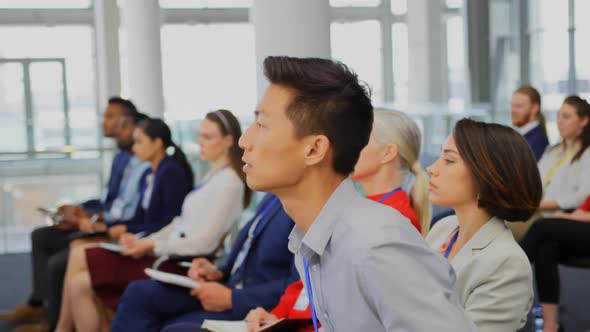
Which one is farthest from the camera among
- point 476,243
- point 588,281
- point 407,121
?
point 588,281

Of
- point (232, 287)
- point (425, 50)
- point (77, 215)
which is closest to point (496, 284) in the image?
point (232, 287)

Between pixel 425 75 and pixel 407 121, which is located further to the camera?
pixel 425 75

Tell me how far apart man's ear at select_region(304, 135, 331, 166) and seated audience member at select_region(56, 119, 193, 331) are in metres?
2.99

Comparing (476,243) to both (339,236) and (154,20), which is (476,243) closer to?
(339,236)

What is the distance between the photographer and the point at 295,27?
4.61 metres

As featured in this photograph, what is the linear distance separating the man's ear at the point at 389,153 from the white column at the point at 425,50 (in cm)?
951

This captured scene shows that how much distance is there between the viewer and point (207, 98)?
61.7 feet

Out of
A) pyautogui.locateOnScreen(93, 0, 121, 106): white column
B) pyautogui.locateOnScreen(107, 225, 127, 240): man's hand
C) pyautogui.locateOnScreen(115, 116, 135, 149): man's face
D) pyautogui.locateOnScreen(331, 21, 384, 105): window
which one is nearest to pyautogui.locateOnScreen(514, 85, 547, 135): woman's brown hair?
pyautogui.locateOnScreen(115, 116, 135, 149): man's face

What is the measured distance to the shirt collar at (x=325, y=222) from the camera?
1578 millimetres

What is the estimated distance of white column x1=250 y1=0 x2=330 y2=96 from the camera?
4.61 m

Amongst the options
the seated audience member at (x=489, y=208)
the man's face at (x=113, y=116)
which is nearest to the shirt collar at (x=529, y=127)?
the man's face at (x=113, y=116)

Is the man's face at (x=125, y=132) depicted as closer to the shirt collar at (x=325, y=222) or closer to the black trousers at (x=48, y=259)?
the black trousers at (x=48, y=259)

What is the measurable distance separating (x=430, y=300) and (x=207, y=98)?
693 inches

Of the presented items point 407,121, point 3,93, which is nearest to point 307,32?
point 407,121
